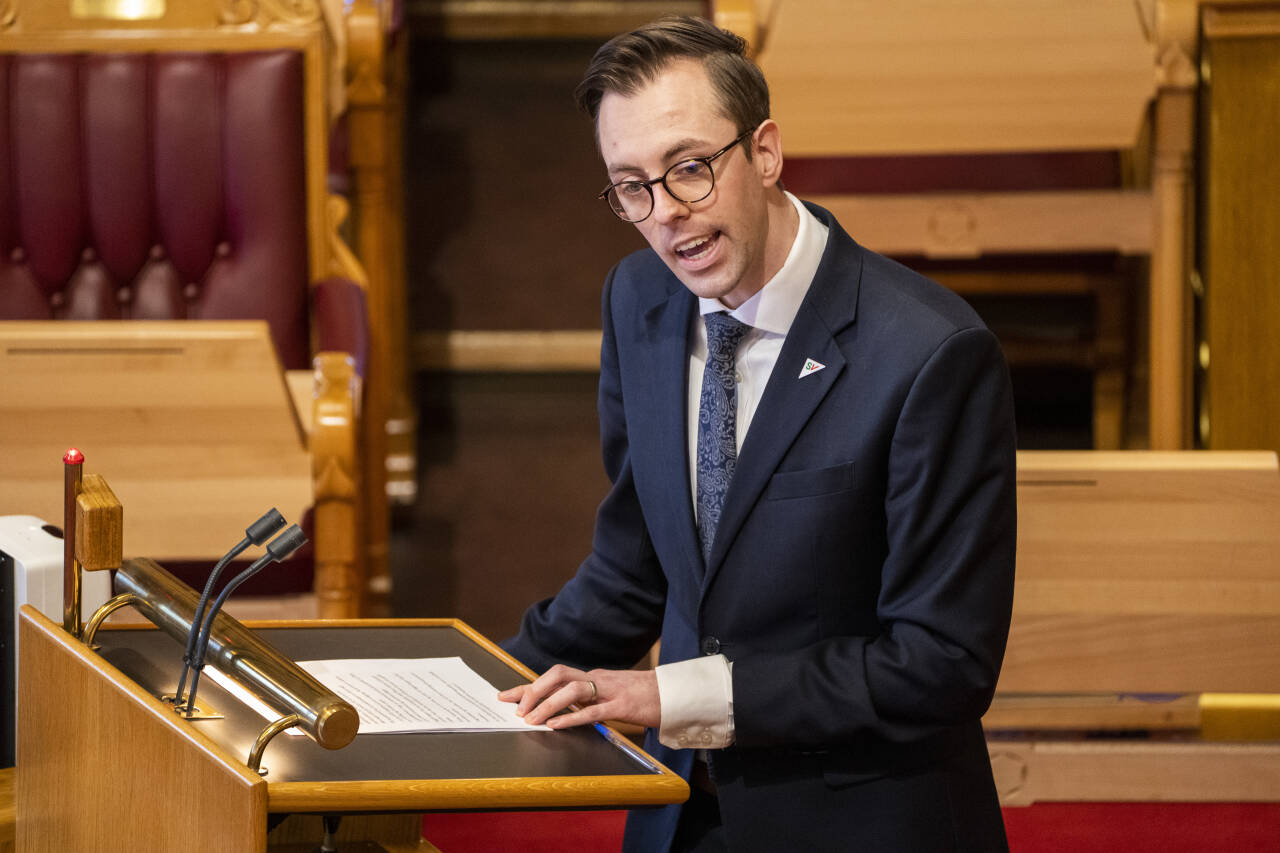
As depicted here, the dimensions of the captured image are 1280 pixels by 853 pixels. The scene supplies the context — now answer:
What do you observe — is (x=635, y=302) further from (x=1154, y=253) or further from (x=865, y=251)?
(x=1154, y=253)

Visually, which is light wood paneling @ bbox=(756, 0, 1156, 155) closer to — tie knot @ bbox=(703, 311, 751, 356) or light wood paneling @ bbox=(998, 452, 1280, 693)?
light wood paneling @ bbox=(998, 452, 1280, 693)

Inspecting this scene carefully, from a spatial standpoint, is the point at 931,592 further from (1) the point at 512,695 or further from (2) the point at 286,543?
(2) the point at 286,543

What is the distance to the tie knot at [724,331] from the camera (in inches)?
48.1

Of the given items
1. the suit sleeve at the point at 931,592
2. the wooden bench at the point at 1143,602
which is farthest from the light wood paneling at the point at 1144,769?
the suit sleeve at the point at 931,592

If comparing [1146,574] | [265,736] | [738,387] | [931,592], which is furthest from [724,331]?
[1146,574]

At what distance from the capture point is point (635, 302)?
1337 millimetres

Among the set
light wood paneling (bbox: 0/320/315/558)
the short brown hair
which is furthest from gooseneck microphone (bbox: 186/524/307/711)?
light wood paneling (bbox: 0/320/315/558)

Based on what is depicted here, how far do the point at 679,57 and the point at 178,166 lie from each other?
1.61 m

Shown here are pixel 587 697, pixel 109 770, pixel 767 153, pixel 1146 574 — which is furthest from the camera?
pixel 1146 574

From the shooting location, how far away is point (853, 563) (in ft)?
3.87

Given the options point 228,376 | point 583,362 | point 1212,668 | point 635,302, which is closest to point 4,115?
point 228,376

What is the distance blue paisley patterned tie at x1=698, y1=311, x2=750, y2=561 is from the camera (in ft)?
4.01

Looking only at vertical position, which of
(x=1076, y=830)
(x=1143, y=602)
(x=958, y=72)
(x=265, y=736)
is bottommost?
(x=1076, y=830)

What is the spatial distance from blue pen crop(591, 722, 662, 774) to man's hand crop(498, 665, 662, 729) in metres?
0.01
